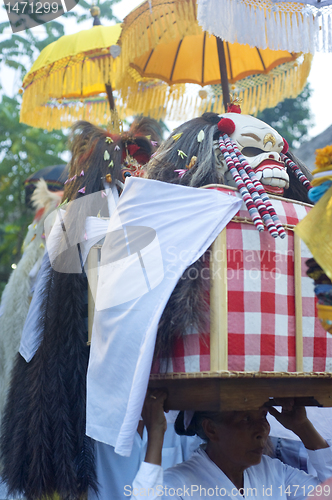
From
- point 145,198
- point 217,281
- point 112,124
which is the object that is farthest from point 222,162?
point 112,124

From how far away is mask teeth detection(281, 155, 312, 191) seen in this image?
2455 mm

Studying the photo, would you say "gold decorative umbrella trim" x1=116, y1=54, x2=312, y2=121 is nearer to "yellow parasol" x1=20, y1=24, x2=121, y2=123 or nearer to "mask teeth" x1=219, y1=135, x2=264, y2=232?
"yellow parasol" x1=20, y1=24, x2=121, y2=123

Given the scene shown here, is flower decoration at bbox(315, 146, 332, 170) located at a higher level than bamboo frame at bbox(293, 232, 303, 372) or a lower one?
higher

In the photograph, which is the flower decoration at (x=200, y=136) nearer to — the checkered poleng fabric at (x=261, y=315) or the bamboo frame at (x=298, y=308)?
the checkered poleng fabric at (x=261, y=315)

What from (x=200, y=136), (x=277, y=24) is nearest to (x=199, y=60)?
(x=277, y=24)

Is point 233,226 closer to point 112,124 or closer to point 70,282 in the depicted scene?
point 70,282

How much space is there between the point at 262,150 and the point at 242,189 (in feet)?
1.16

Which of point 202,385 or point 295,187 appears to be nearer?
point 202,385

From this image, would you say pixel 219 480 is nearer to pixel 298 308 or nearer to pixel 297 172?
pixel 298 308

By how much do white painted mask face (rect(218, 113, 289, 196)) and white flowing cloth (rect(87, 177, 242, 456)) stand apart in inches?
11.3

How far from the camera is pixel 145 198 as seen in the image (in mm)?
2023

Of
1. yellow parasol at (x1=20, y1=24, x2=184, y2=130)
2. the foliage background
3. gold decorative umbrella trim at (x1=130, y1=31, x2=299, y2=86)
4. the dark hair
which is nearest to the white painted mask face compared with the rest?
the dark hair

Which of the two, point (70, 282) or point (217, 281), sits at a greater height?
point (217, 281)

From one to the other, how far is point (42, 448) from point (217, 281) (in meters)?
1.20
